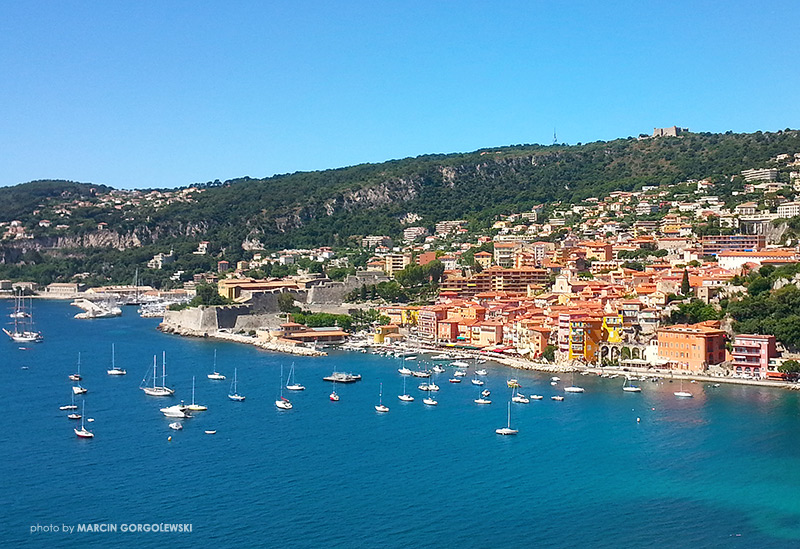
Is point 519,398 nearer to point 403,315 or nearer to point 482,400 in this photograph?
point 482,400

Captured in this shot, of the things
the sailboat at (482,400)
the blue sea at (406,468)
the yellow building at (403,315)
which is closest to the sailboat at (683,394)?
the blue sea at (406,468)

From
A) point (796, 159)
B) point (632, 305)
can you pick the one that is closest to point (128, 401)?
point (632, 305)

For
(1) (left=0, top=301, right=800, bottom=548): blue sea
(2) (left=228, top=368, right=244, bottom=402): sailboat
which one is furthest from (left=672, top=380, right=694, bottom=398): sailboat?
(2) (left=228, top=368, right=244, bottom=402): sailboat

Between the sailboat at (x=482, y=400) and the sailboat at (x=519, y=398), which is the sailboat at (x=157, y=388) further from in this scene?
the sailboat at (x=519, y=398)

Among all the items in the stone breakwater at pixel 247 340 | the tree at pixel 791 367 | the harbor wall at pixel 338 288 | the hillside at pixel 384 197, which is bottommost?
the stone breakwater at pixel 247 340

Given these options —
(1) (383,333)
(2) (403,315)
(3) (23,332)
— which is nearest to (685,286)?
(1) (383,333)
